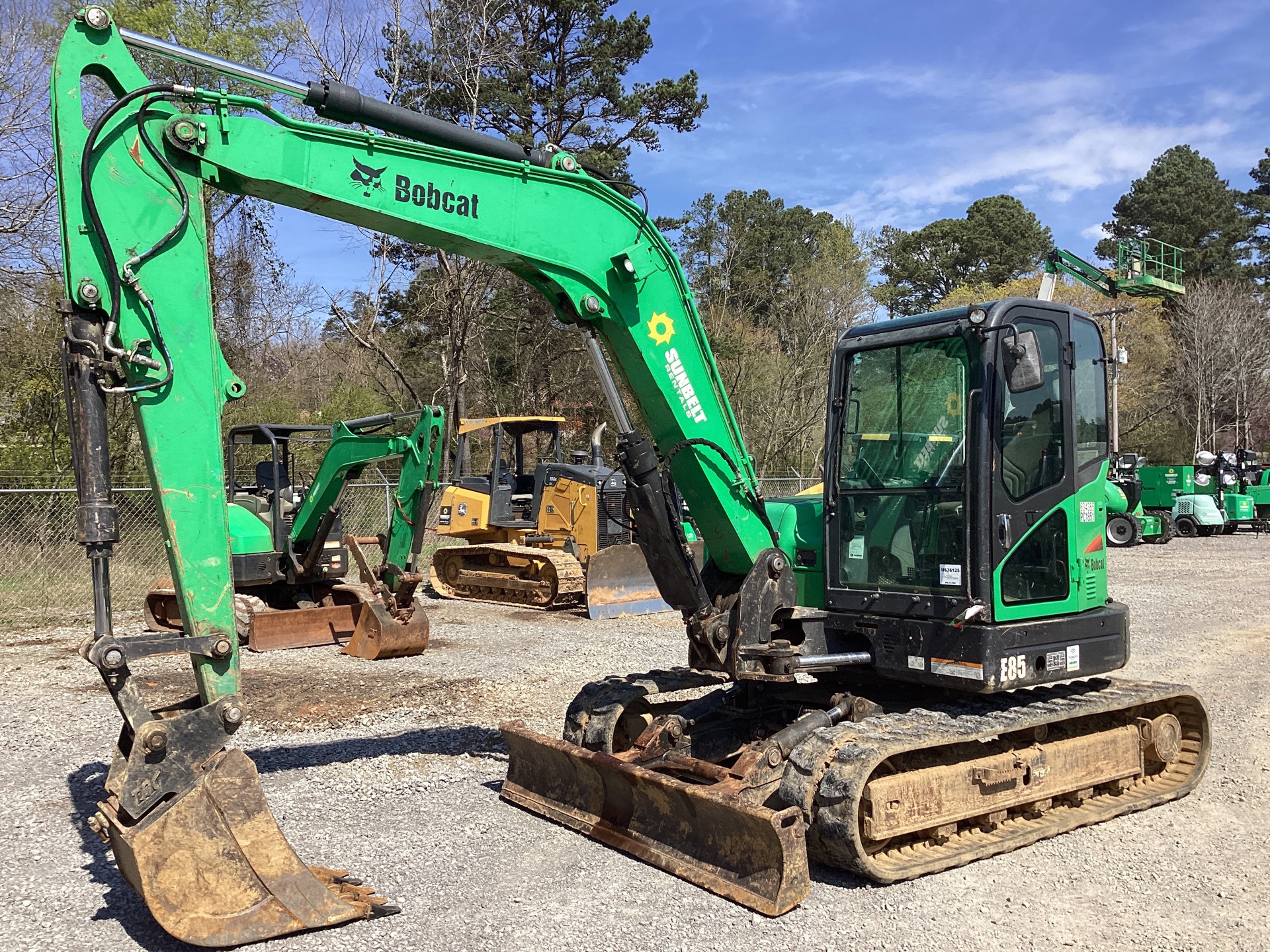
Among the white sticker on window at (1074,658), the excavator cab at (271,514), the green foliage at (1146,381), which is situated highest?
the green foliage at (1146,381)

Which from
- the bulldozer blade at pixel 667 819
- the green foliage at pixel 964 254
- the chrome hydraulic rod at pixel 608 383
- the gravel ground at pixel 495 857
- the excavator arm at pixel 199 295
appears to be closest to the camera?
the excavator arm at pixel 199 295

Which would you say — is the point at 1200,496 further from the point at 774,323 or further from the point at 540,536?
the point at 540,536

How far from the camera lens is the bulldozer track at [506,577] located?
13906mm

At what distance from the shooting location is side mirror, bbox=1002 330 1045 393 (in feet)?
16.4

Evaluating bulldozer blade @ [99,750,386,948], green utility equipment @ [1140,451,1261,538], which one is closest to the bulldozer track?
bulldozer blade @ [99,750,386,948]

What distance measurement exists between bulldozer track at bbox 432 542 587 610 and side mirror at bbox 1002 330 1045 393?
A: 9.33m

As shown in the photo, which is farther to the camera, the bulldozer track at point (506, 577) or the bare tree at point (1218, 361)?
the bare tree at point (1218, 361)

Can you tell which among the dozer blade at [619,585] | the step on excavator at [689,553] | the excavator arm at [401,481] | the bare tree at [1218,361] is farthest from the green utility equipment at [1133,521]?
the step on excavator at [689,553]

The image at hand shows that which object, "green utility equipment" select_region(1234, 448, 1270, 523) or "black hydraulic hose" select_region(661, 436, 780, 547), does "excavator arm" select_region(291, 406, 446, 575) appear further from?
"green utility equipment" select_region(1234, 448, 1270, 523)

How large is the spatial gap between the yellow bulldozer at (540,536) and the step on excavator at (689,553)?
7510 millimetres

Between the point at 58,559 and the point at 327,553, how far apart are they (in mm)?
4310

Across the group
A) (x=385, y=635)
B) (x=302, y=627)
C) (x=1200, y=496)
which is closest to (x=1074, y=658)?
(x=385, y=635)

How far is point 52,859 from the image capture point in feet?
16.4

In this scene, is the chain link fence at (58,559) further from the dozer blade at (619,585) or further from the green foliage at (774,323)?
the green foliage at (774,323)
